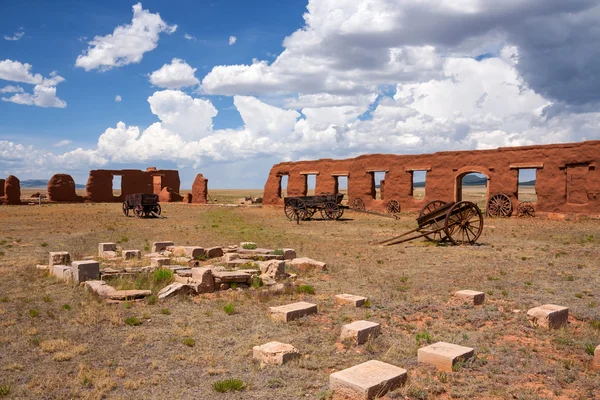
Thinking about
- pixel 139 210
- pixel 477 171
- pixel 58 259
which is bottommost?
pixel 58 259

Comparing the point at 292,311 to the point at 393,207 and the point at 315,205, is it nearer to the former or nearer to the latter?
the point at 315,205

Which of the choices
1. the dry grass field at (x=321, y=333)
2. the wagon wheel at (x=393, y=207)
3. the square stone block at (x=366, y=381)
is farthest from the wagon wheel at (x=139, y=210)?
the square stone block at (x=366, y=381)

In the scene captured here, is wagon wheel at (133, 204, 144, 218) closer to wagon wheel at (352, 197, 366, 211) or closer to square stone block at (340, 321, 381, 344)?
wagon wheel at (352, 197, 366, 211)

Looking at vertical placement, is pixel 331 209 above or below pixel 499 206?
below

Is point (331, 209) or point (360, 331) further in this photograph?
point (331, 209)

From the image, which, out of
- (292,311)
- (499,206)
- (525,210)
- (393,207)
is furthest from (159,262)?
(393,207)

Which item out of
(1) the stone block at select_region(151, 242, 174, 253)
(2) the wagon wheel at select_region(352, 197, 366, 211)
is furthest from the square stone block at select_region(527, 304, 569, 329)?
(2) the wagon wheel at select_region(352, 197, 366, 211)

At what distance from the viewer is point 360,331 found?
223 inches

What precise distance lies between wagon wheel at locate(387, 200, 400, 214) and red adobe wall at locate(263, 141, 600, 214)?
0.31 m

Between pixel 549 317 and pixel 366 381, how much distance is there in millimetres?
3263

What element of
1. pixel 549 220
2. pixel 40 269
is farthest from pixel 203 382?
pixel 549 220

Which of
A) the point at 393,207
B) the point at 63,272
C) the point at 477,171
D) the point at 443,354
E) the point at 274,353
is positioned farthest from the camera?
the point at 393,207

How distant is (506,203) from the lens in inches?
901

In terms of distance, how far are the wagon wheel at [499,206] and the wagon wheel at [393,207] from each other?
17.4ft
